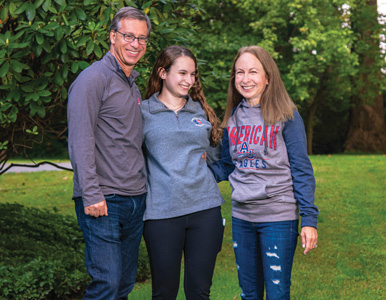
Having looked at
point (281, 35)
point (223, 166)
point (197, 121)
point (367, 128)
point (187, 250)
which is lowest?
point (367, 128)

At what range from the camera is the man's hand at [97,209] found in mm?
2980

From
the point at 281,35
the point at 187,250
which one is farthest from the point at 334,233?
the point at 281,35

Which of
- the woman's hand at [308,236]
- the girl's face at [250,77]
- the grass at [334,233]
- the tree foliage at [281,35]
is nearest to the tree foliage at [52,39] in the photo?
the girl's face at [250,77]

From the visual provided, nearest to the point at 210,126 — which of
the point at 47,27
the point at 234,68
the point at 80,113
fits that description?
the point at 234,68

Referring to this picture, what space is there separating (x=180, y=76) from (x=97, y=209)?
3.45 feet

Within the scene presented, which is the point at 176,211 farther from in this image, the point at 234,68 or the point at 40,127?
the point at 40,127

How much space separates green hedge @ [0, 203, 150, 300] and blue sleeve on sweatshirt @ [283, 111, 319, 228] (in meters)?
3.27

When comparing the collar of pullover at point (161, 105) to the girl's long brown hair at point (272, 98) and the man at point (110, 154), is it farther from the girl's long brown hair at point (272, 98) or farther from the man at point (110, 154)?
the girl's long brown hair at point (272, 98)

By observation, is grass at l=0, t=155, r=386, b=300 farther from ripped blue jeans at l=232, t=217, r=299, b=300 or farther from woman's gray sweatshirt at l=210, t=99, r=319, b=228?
woman's gray sweatshirt at l=210, t=99, r=319, b=228

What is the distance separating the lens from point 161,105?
3.41 meters

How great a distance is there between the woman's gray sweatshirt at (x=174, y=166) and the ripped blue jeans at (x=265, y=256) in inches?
12.2

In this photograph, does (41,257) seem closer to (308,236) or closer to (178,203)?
(178,203)

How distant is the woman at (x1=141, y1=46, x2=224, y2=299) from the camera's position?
3.24m

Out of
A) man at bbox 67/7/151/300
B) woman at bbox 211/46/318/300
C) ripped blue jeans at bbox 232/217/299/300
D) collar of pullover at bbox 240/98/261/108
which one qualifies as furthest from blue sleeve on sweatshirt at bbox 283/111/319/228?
man at bbox 67/7/151/300
